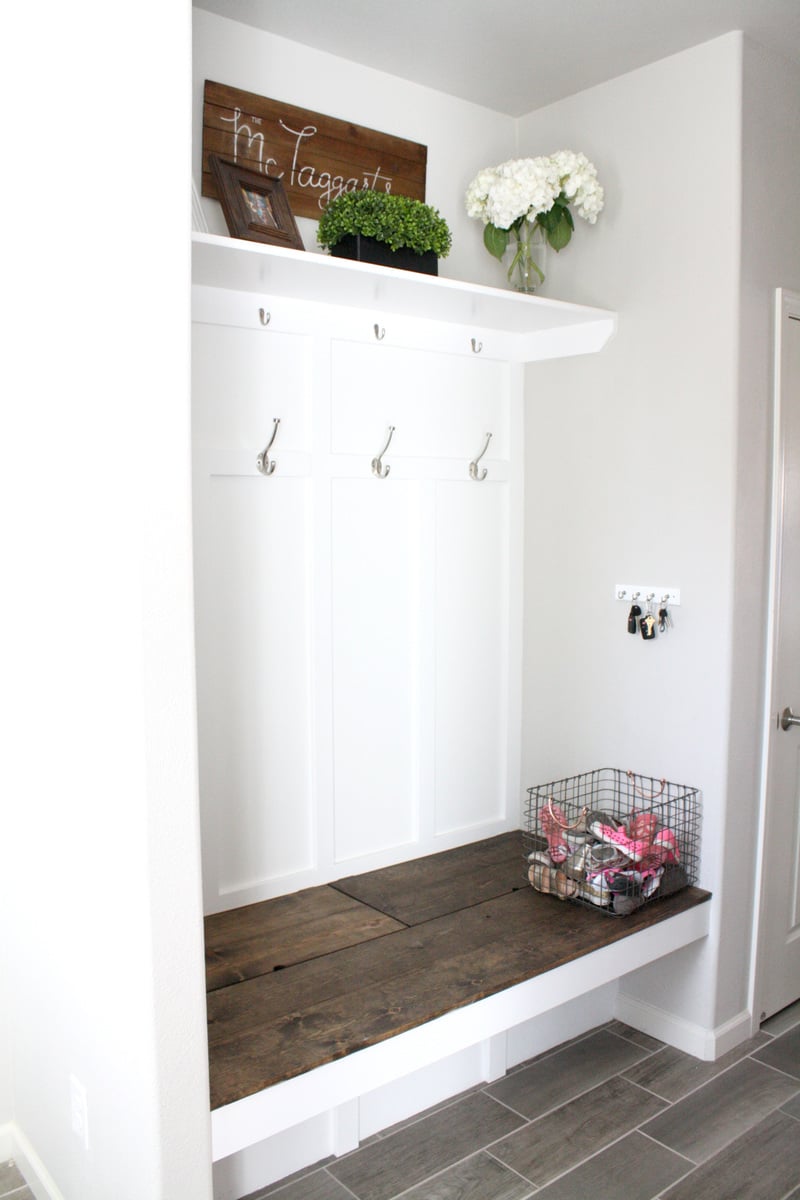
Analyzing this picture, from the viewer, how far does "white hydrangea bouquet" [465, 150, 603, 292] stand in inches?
95.7

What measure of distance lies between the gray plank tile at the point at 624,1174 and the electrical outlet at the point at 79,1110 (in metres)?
0.95

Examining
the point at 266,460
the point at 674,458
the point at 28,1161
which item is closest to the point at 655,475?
the point at 674,458

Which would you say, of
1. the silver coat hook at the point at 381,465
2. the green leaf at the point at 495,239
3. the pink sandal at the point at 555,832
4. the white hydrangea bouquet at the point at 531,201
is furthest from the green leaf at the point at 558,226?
the pink sandal at the point at 555,832

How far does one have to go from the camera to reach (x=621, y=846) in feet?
7.62

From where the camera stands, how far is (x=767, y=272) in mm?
2447

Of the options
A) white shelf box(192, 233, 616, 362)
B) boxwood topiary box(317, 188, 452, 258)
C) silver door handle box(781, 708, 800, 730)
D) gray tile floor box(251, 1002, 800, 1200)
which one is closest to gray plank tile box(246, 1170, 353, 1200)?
gray tile floor box(251, 1002, 800, 1200)

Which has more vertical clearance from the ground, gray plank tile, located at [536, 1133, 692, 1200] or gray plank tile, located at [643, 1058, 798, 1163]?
gray plank tile, located at [643, 1058, 798, 1163]

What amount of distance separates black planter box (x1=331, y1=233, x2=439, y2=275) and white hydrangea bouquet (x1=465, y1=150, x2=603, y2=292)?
0.35 m

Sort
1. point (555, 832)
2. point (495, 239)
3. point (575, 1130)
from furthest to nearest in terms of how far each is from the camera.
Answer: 1. point (495, 239)
2. point (555, 832)
3. point (575, 1130)

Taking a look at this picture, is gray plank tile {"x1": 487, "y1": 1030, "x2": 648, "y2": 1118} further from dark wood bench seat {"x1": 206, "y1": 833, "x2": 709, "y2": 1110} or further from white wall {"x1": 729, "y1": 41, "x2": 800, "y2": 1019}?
white wall {"x1": 729, "y1": 41, "x2": 800, "y2": 1019}

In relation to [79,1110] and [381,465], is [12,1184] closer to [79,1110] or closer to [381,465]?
[79,1110]

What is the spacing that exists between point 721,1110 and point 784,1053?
34 cm

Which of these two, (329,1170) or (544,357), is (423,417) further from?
(329,1170)

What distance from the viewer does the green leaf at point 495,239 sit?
2584 millimetres
